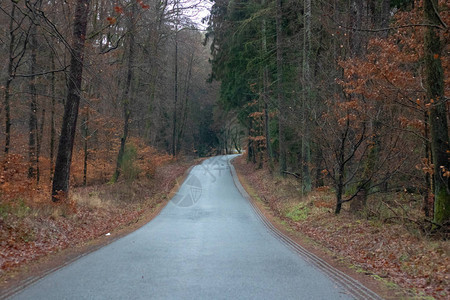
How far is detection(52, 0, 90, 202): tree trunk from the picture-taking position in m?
12.9

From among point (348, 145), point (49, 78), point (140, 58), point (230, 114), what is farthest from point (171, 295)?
point (230, 114)

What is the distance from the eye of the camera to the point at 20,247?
28.5 ft

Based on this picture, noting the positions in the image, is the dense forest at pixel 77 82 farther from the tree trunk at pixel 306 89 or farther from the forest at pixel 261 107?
the tree trunk at pixel 306 89

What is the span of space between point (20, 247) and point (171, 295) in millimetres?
5018

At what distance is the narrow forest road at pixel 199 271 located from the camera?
5.60m

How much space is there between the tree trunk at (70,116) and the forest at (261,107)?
46mm

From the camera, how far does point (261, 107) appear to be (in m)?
30.8

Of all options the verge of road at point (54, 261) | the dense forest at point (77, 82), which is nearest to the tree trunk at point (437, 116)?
the dense forest at point (77, 82)

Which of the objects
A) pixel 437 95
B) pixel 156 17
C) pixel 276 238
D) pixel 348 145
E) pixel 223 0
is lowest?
pixel 276 238

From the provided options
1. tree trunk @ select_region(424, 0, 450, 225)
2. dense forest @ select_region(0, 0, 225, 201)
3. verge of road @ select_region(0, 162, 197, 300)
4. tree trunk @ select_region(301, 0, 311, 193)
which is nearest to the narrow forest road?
verge of road @ select_region(0, 162, 197, 300)

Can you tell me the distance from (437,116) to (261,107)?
22316mm

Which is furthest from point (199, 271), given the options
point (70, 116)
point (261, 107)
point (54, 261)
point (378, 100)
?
point (261, 107)

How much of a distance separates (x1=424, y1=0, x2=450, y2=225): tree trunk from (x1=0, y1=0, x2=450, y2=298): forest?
0.08ft

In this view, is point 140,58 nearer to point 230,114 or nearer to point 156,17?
point 156,17
